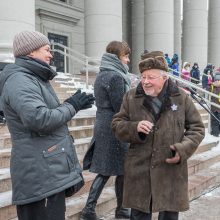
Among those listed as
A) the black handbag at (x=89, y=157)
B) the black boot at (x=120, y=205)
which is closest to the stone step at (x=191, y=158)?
the black handbag at (x=89, y=157)

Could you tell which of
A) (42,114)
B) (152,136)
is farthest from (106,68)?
(42,114)

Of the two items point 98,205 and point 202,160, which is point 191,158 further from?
point 98,205

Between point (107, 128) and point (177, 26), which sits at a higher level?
point (177, 26)

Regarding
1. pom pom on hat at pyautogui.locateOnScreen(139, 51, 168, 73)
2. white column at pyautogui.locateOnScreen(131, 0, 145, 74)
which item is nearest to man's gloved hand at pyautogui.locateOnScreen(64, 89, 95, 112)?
pom pom on hat at pyautogui.locateOnScreen(139, 51, 168, 73)

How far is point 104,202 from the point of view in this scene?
4125 millimetres

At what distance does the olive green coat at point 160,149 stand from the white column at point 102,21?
Result: 30.8 ft

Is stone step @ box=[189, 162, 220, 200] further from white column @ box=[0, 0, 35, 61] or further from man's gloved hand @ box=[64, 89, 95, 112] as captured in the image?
white column @ box=[0, 0, 35, 61]

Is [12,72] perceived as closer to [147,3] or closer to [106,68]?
[106,68]

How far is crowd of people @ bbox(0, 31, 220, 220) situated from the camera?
216cm

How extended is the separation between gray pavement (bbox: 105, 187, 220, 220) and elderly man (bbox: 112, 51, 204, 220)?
4.45ft

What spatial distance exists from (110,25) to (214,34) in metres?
10.9

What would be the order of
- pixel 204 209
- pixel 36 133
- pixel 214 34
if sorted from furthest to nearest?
pixel 214 34
pixel 204 209
pixel 36 133

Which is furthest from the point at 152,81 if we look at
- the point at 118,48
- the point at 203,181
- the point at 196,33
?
the point at 196,33

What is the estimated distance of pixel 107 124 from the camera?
11.7 feet
